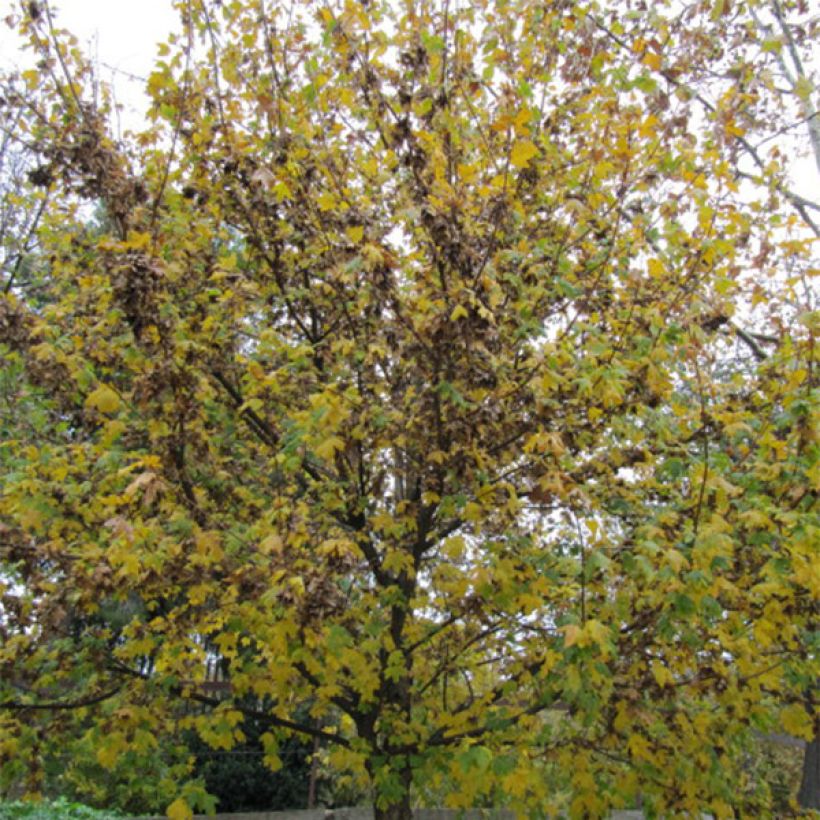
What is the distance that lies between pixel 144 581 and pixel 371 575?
5.88 feet

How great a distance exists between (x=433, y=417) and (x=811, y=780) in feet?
25.8

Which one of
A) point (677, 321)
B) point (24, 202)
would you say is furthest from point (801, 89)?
point (24, 202)

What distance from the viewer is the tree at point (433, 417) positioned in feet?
11.0

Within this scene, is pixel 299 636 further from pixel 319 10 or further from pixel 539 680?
pixel 319 10

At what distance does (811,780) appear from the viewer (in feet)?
27.7

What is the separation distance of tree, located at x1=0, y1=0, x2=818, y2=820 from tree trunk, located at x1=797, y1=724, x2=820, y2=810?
4.90 m

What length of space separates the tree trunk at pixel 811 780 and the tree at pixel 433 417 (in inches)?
193

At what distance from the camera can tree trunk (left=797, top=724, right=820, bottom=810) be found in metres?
8.27

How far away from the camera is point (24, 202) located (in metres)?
5.19

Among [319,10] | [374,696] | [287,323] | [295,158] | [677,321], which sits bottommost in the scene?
[374,696]

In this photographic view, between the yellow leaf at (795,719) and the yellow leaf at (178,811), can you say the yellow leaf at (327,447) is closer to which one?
the yellow leaf at (178,811)

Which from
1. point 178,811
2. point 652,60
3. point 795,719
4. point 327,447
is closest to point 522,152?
point 652,60

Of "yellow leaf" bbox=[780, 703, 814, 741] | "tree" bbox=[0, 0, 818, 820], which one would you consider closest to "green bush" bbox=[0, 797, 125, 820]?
"tree" bbox=[0, 0, 818, 820]

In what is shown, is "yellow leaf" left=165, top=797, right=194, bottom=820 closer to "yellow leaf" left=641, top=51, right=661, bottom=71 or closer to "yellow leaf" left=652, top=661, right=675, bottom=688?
"yellow leaf" left=652, top=661, right=675, bottom=688
